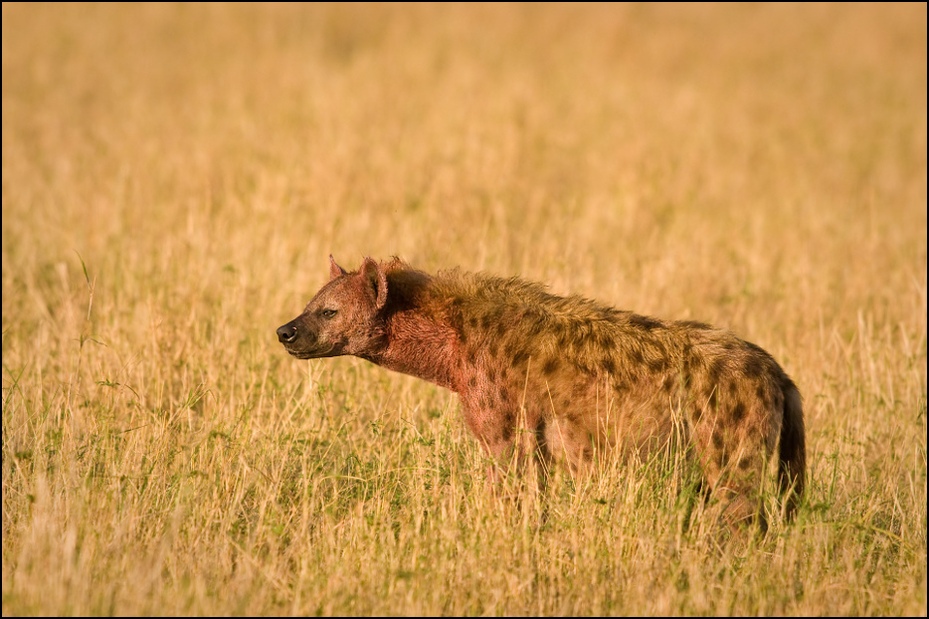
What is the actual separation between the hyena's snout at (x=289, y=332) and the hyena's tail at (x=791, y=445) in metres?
2.52

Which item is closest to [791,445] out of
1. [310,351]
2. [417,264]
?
[310,351]

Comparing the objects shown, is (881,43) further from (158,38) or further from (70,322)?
(70,322)

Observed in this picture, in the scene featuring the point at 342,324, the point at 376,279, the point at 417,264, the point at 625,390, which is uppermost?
the point at 417,264

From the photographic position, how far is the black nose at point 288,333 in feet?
17.5

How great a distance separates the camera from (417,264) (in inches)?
346

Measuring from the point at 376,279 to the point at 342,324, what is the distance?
31cm

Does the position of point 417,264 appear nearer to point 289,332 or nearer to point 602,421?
point 289,332

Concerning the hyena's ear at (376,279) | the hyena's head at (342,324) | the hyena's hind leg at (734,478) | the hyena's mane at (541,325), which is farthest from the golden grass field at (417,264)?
the hyena's ear at (376,279)

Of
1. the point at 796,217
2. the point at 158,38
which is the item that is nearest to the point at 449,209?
the point at 796,217

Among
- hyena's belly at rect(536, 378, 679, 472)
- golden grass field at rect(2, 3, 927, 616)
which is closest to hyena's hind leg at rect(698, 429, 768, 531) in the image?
golden grass field at rect(2, 3, 927, 616)

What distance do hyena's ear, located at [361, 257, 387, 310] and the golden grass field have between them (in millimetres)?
719

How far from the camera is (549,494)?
500 cm

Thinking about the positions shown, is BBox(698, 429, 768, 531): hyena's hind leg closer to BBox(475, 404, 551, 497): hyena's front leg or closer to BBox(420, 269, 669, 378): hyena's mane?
BBox(420, 269, 669, 378): hyena's mane

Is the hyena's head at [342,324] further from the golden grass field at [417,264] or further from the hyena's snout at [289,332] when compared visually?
the golden grass field at [417,264]
